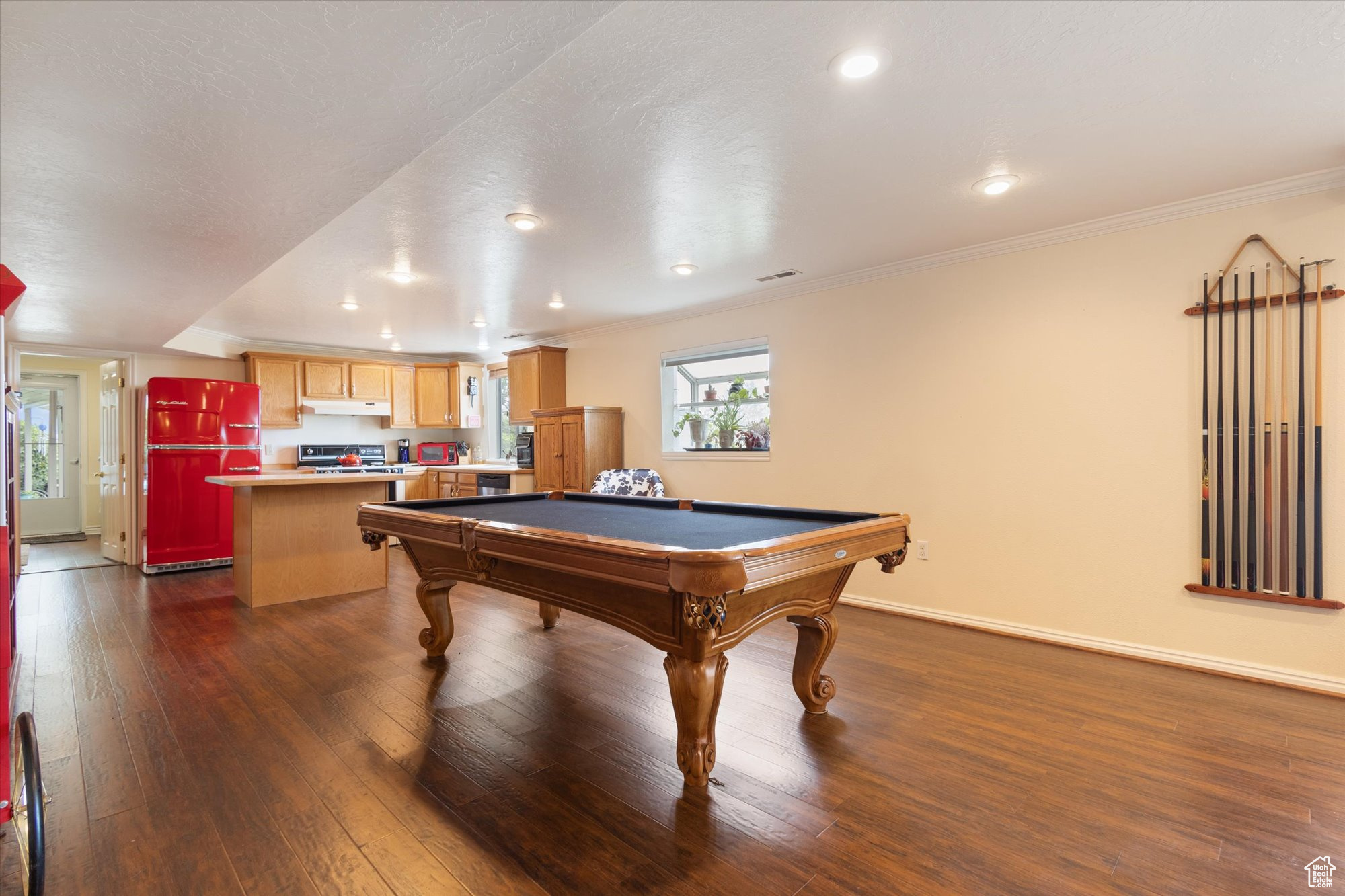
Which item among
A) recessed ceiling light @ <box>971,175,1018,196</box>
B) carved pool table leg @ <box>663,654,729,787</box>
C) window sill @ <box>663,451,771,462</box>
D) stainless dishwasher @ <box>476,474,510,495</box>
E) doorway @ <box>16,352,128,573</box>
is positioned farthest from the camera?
doorway @ <box>16,352,128,573</box>

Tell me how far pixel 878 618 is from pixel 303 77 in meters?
3.83

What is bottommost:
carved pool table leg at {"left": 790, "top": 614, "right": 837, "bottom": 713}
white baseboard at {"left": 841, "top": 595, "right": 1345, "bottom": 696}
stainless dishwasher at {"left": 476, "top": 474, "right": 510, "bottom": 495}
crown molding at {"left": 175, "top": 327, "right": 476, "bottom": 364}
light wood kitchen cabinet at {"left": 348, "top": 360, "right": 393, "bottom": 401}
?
white baseboard at {"left": 841, "top": 595, "right": 1345, "bottom": 696}

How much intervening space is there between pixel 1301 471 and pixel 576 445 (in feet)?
15.4

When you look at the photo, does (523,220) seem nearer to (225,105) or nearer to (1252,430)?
(225,105)

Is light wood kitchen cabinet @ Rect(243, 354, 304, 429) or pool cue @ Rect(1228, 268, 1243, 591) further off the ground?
light wood kitchen cabinet @ Rect(243, 354, 304, 429)

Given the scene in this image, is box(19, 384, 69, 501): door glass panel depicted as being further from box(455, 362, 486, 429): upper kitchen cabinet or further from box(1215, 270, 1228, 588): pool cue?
box(1215, 270, 1228, 588): pool cue

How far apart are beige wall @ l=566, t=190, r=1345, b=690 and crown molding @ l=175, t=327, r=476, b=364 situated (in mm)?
4999

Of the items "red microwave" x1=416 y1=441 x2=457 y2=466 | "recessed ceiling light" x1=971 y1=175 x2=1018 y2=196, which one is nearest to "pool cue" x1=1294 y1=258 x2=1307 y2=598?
"recessed ceiling light" x1=971 y1=175 x2=1018 y2=196

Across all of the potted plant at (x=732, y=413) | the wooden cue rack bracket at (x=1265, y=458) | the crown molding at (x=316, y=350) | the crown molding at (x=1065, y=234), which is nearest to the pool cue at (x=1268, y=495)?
the wooden cue rack bracket at (x=1265, y=458)

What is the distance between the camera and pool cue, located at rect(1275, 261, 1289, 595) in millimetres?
2764

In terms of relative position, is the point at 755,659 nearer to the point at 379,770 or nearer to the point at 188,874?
the point at 379,770

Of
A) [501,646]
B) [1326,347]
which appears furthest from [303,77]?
[1326,347]

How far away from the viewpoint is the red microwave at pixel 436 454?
7.68m

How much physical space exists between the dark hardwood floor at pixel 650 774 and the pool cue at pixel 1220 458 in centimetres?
55
